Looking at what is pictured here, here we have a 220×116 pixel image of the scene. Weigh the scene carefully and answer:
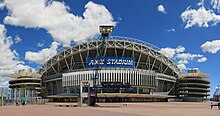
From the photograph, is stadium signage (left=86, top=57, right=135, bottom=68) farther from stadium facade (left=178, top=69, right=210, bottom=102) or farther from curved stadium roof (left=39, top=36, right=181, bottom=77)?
stadium facade (left=178, top=69, right=210, bottom=102)

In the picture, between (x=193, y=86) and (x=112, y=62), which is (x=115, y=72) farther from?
(x=193, y=86)

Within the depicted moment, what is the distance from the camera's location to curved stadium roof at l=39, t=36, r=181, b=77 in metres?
151

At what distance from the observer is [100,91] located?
442ft

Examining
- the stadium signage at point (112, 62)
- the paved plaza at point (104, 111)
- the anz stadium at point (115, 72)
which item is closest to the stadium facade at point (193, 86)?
the anz stadium at point (115, 72)

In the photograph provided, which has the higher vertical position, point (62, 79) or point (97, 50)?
point (97, 50)

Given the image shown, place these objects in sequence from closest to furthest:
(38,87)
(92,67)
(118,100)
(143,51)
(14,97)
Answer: (14,97)
(118,100)
(92,67)
(143,51)
(38,87)

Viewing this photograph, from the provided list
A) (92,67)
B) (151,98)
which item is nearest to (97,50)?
(92,67)

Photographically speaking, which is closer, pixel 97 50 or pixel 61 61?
pixel 97 50

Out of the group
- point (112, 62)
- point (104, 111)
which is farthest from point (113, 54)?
point (104, 111)

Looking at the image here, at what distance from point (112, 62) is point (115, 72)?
602 cm

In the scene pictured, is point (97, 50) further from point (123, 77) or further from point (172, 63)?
point (172, 63)

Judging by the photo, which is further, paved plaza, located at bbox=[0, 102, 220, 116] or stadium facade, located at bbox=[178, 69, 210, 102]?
stadium facade, located at bbox=[178, 69, 210, 102]

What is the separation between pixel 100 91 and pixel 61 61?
1481 inches

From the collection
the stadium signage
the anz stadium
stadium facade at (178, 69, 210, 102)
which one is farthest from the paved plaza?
stadium facade at (178, 69, 210, 102)
